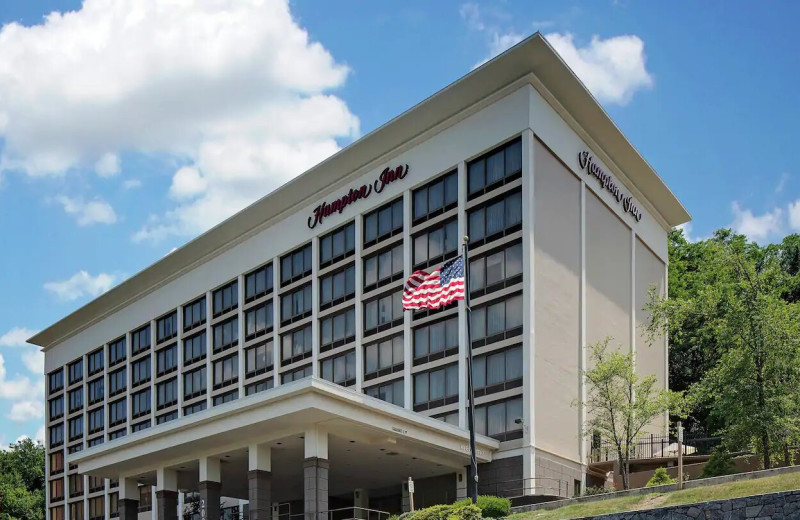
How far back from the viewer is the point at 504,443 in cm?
5494

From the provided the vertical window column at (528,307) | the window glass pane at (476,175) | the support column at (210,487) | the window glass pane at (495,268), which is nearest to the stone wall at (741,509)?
the vertical window column at (528,307)

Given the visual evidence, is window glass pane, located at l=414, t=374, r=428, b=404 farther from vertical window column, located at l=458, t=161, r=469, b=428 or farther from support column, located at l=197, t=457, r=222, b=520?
support column, located at l=197, t=457, r=222, b=520

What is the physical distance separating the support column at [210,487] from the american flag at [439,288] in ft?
53.0

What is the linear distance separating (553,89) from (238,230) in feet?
94.2

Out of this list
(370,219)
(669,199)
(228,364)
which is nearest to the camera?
(370,219)

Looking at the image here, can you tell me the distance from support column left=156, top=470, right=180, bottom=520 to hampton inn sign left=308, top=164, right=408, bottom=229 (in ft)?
67.7

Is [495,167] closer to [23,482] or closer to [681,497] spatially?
[681,497]

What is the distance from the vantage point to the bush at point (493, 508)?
42156 millimetres

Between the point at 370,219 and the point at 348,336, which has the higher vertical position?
the point at 370,219

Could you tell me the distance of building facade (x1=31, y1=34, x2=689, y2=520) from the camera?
51438 millimetres

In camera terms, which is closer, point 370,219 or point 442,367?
point 442,367

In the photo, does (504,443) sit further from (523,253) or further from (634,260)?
(634,260)

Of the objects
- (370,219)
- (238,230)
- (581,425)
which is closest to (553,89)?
(370,219)

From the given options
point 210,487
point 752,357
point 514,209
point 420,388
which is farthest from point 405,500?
point 752,357
